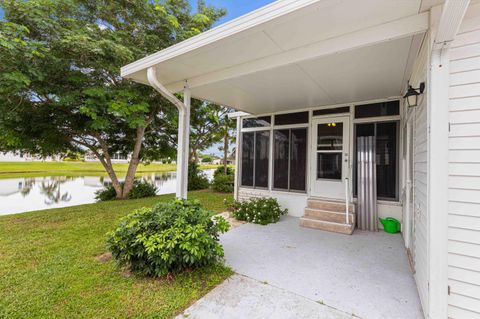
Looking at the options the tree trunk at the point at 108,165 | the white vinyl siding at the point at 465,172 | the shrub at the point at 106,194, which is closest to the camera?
the white vinyl siding at the point at 465,172

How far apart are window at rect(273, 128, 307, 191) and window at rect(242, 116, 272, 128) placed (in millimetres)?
395

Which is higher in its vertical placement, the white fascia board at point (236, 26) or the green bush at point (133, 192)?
the white fascia board at point (236, 26)

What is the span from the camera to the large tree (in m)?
4.79

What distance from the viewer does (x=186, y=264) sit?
248cm

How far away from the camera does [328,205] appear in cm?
455

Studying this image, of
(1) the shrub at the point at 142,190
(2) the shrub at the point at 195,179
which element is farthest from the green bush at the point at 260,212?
(2) the shrub at the point at 195,179

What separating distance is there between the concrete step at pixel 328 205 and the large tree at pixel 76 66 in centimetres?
480

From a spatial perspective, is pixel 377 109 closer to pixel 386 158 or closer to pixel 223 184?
pixel 386 158

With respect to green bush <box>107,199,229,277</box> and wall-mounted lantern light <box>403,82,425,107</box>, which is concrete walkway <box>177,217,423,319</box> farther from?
wall-mounted lantern light <box>403,82,425,107</box>

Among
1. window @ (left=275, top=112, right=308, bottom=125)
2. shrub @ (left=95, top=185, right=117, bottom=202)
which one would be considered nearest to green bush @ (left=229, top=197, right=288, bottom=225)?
window @ (left=275, top=112, right=308, bottom=125)

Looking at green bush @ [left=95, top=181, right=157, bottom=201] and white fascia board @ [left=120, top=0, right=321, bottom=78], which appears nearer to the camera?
white fascia board @ [left=120, top=0, right=321, bottom=78]

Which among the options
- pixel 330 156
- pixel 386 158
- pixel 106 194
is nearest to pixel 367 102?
pixel 386 158

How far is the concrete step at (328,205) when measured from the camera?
440 cm

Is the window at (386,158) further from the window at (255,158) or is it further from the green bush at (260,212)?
the window at (255,158)
